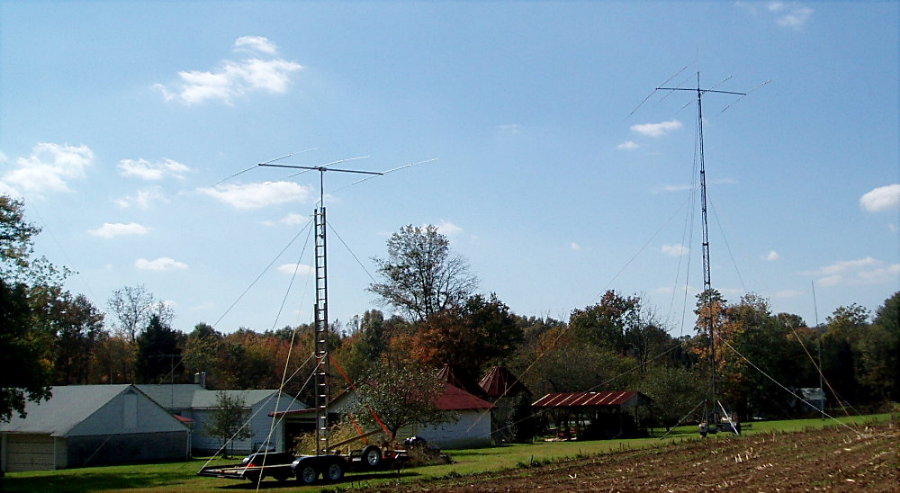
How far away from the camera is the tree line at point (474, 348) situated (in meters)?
35.4

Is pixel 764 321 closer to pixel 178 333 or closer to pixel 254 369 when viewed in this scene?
pixel 254 369

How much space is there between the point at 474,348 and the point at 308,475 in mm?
36893

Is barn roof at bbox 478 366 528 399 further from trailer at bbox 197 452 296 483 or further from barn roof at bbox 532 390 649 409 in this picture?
trailer at bbox 197 452 296 483

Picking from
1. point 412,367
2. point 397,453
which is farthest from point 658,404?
point 397,453

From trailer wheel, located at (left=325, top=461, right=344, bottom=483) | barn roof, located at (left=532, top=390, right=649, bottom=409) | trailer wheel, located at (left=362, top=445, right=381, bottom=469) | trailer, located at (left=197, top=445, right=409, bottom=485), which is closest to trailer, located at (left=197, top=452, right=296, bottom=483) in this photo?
trailer, located at (left=197, top=445, right=409, bottom=485)

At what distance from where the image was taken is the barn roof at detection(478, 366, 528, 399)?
180ft

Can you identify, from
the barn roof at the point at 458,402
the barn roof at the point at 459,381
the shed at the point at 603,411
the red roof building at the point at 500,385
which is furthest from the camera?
the red roof building at the point at 500,385

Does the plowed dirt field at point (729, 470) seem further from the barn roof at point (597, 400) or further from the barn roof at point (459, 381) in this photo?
the barn roof at point (459, 381)

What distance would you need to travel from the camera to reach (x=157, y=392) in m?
62.4

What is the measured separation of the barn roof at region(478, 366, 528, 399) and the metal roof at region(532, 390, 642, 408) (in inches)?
96.5

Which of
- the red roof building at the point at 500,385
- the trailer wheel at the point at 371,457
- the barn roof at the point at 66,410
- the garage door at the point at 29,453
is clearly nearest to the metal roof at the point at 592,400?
the red roof building at the point at 500,385

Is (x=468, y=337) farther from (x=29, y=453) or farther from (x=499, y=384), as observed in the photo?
(x=29, y=453)

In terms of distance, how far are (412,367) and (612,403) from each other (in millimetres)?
15061

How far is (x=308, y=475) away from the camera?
24234 millimetres
